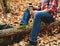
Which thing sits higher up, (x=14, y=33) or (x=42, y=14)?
(x=42, y=14)

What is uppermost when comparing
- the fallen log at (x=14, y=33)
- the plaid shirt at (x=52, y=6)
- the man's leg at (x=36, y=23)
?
the plaid shirt at (x=52, y=6)

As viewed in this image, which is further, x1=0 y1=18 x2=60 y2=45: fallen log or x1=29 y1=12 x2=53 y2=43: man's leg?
x1=0 y1=18 x2=60 y2=45: fallen log

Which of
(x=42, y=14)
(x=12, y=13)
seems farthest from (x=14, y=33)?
(x=12, y=13)

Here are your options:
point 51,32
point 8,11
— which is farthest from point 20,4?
point 51,32

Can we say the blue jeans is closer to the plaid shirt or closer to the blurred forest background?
the plaid shirt

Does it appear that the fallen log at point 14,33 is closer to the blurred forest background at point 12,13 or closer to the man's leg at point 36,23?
the man's leg at point 36,23

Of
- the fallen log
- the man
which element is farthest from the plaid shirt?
the fallen log

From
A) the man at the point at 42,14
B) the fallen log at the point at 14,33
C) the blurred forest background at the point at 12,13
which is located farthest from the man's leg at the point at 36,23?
the blurred forest background at the point at 12,13

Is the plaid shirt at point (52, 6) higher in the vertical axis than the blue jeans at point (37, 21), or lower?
higher

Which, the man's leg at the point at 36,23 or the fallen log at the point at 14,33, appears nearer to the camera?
the man's leg at the point at 36,23

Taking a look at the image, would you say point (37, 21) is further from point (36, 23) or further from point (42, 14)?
point (42, 14)

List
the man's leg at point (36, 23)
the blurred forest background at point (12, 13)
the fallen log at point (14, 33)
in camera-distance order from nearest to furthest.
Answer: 1. the man's leg at point (36, 23)
2. the fallen log at point (14, 33)
3. the blurred forest background at point (12, 13)

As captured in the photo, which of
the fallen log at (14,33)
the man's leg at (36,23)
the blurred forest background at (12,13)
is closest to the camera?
the man's leg at (36,23)

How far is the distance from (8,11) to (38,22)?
2850mm
